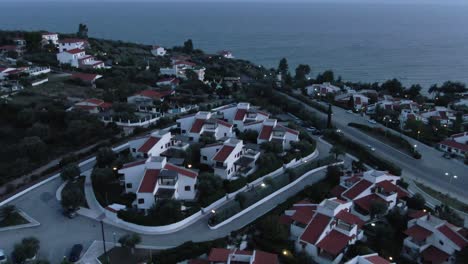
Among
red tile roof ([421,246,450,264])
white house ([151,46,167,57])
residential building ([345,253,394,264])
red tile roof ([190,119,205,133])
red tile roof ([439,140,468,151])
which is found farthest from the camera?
white house ([151,46,167,57])

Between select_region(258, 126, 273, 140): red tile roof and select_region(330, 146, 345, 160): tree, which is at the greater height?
select_region(258, 126, 273, 140): red tile roof

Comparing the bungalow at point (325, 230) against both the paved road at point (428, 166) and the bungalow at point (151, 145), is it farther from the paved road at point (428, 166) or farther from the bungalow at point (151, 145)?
the bungalow at point (151, 145)

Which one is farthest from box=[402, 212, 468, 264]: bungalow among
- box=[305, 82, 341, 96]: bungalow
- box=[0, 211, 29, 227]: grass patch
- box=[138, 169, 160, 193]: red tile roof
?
box=[305, 82, 341, 96]: bungalow

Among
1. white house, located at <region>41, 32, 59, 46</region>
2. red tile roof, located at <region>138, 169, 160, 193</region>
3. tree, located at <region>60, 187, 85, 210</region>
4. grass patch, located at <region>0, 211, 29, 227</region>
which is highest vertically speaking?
white house, located at <region>41, 32, 59, 46</region>

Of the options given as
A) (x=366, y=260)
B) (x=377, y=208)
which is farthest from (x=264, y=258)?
(x=377, y=208)

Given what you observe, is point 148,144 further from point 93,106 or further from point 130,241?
point 93,106

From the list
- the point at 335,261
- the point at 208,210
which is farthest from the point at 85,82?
the point at 335,261

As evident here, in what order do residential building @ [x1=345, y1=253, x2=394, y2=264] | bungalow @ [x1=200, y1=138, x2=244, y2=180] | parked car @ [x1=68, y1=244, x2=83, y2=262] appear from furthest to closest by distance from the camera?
bungalow @ [x1=200, y1=138, x2=244, y2=180], parked car @ [x1=68, y1=244, x2=83, y2=262], residential building @ [x1=345, y1=253, x2=394, y2=264]

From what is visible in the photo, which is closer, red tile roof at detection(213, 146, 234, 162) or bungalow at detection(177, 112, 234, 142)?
red tile roof at detection(213, 146, 234, 162)

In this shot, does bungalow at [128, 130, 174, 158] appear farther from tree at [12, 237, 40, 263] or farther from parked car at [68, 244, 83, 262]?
tree at [12, 237, 40, 263]
